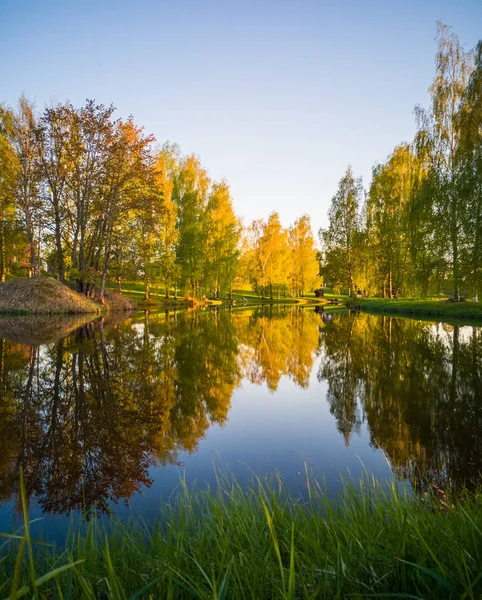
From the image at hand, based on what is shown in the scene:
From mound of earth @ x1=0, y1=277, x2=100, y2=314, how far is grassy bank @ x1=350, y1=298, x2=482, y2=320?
24.8 m

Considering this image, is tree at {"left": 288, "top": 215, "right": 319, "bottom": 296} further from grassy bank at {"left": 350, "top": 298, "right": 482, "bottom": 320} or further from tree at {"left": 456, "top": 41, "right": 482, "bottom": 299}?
tree at {"left": 456, "top": 41, "right": 482, "bottom": 299}

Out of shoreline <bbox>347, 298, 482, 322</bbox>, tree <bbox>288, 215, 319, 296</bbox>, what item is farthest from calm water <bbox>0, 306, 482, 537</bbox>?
tree <bbox>288, 215, 319, 296</bbox>

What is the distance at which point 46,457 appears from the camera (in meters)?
4.20

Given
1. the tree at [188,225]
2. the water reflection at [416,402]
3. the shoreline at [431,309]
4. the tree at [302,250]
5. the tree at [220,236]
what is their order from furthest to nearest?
the tree at [302,250], the tree at [220,236], the tree at [188,225], the shoreline at [431,309], the water reflection at [416,402]

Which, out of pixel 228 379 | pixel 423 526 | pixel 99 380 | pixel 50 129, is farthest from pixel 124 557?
pixel 50 129

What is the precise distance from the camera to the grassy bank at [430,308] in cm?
2502

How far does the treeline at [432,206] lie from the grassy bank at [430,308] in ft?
3.65

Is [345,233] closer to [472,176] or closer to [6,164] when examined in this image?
[472,176]

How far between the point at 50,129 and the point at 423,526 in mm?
32898

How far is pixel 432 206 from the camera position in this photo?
84.3 ft

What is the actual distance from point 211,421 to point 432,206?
25051 mm

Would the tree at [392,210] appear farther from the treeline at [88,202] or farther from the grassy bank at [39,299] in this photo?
the grassy bank at [39,299]

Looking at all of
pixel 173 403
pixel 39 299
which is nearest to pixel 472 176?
pixel 173 403

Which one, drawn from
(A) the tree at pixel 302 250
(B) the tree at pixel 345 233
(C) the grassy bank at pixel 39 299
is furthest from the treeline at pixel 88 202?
(A) the tree at pixel 302 250
